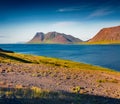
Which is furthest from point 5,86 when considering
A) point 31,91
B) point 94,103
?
point 94,103

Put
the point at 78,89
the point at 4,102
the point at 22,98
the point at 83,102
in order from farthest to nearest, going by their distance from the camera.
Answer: the point at 78,89 < the point at 83,102 < the point at 22,98 < the point at 4,102

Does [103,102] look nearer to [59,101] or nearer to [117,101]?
[117,101]

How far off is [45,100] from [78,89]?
26.4 ft

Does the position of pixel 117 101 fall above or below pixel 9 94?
below

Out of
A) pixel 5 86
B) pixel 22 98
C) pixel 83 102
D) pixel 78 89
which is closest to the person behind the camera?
pixel 22 98

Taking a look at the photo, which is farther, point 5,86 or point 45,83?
point 45,83

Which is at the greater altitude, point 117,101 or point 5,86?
point 5,86

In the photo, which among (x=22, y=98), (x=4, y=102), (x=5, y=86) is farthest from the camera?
(x=5, y=86)

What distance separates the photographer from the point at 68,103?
1722 cm

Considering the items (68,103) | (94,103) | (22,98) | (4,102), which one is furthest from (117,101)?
(4,102)

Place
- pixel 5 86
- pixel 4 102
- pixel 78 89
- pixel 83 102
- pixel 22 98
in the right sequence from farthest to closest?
pixel 78 89 < pixel 5 86 < pixel 83 102 < pixel 22 98 < pixel 4 102

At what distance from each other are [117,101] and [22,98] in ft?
29.6

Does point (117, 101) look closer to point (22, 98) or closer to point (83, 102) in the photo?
point (83, 102)

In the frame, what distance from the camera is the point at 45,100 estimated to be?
16906 millimetres
